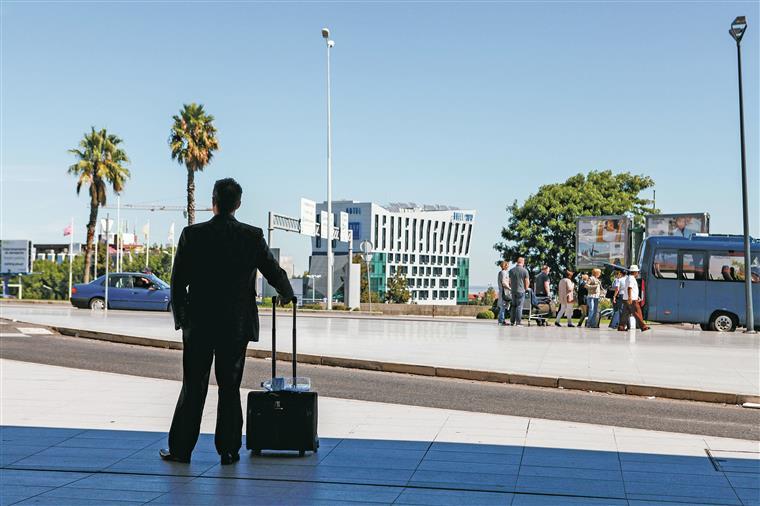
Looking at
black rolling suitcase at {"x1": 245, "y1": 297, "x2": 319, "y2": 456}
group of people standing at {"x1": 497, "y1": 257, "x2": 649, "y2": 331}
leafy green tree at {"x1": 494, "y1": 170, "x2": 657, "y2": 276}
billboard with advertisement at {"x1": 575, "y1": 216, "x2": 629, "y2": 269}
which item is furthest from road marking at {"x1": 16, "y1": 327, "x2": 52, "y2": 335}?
leafy green tree at {"x1": 494, "y1": 170, "x2": 657, "y2": 276}

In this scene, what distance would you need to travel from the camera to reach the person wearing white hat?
24812 millimetres

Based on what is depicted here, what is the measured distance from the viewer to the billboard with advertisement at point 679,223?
43281mm

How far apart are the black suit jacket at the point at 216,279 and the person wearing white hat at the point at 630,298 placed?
20.0 meters

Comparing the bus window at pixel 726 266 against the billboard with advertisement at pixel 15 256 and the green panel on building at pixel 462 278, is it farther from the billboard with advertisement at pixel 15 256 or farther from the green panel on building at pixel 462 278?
the green panel on building at pixel 462 278

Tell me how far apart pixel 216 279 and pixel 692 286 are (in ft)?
85.5

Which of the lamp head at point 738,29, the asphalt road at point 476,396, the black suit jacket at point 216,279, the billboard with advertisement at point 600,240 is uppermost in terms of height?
the lamp head at point 738,29

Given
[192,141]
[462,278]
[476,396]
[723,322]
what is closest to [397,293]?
[462,278]

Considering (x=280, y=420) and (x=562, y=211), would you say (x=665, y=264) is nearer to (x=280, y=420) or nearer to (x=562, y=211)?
(x=280, y=420)

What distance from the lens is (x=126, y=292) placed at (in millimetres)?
33250

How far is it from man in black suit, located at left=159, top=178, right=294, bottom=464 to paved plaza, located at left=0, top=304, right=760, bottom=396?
7.20 metres

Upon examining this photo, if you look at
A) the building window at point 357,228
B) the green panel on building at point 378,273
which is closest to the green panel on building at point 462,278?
the green panel on building at point 378,273

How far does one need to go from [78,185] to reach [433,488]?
58.6 meters

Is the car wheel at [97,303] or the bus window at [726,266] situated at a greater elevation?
the bus window at [726,266]

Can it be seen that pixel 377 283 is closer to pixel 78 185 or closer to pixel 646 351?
pixel 78 185
